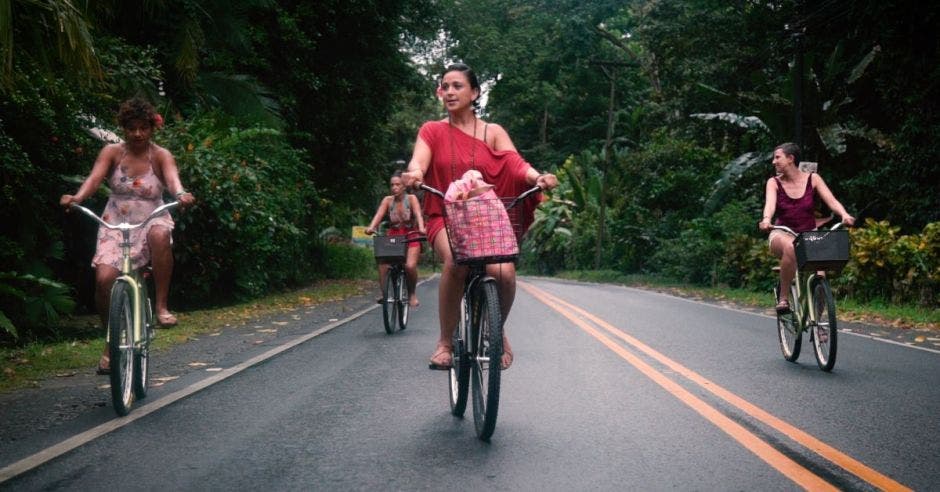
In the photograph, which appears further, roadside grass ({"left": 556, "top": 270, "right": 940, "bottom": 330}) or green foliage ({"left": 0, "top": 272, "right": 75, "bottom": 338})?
roadside grass ({"left": 556, "top": 270, "right": 940, "bottom": 330})

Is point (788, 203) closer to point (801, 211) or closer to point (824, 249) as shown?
point (801, 211)

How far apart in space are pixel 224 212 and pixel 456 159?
25.4 feet

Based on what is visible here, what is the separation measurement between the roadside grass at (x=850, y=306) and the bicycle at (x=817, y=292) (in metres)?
4.72

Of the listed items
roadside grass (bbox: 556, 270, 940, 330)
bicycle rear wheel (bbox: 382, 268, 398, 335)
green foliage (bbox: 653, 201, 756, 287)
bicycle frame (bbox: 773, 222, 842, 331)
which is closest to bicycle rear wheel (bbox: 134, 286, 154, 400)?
bicycle rear wheel (bbox: 382, 268, 398, 335)

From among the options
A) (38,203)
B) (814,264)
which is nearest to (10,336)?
(38,203)

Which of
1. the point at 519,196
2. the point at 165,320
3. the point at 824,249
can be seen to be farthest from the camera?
the point at 824,249

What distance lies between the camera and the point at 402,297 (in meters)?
10.2

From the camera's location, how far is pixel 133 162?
6.04 meters

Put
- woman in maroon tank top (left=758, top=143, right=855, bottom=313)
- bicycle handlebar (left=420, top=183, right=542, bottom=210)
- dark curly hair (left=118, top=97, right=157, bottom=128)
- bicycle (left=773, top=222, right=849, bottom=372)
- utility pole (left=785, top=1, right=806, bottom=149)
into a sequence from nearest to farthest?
1. bicycle handlebar (left=420, top=183, right=542, bottom=210)
2. dark curly hair (left=118, top=97, right=157, bottom=128)
3. bicycle (left=773, top=222, right=849, bottom=372)
4. woman in maroon tank top (left=758, top=143, right=855, bottom=313)
5. utility pole (left=785, top=1, right=806, bottom=149)

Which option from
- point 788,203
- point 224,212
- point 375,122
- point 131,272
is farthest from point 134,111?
point 375,122

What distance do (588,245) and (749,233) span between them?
17.2 metres

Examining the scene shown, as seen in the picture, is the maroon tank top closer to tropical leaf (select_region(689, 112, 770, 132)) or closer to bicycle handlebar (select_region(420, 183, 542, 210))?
bicycle handlebar (select_region(420, 183, 542, 210))

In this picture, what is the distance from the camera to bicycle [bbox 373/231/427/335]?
9.77 metres

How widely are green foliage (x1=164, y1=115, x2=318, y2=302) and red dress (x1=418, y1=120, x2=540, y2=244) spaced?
7.40 meters
